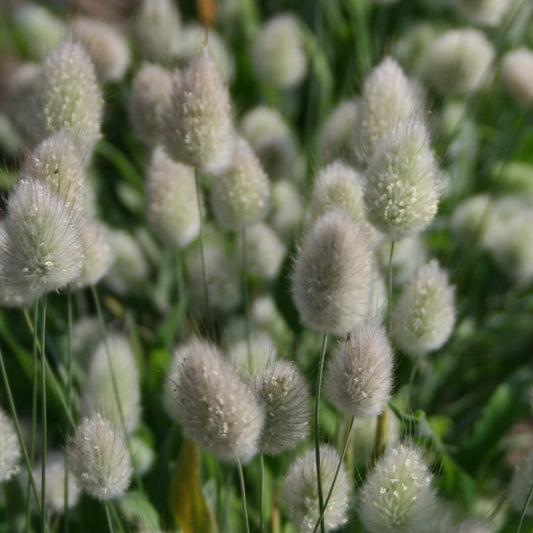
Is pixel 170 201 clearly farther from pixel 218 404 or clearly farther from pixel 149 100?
pixel 218 404

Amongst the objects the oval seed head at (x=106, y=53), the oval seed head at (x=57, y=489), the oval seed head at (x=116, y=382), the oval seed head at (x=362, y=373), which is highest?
the oval seed head at (x=106, y=53)

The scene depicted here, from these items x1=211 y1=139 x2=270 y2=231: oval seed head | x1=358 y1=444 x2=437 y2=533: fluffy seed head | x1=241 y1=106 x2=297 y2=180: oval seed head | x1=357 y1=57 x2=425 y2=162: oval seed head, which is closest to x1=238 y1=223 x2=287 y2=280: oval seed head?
x1=241 y1=106 x2=297 y2=180: oval seed head

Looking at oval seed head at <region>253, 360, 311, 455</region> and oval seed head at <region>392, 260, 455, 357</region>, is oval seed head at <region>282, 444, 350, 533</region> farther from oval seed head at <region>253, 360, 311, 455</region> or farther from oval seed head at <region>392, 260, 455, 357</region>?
oval seed head at <region>392, 260, 455, 357</region>

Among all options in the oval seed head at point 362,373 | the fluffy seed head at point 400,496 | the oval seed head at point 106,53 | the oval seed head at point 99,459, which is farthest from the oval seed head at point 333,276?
the oval seed head at point 106,53

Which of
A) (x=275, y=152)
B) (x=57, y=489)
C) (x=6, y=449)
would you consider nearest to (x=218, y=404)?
(x=6, y=449)

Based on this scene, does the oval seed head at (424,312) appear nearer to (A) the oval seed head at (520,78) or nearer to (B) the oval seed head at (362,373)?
(B) the oval seed head at (362,373)

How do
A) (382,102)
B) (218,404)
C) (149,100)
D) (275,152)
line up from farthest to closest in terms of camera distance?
Answer: (275,152)
(149,100)
(382,102)
(218,404)

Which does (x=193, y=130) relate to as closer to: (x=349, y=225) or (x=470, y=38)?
(x=349, y=225)
